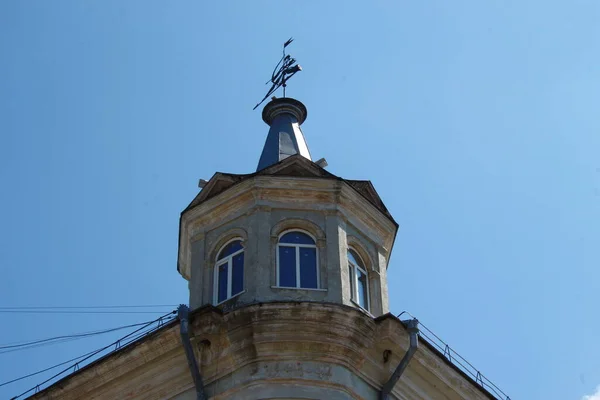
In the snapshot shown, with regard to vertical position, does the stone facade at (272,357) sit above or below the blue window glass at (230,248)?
below

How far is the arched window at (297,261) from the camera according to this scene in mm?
27453

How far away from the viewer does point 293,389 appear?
993 inches

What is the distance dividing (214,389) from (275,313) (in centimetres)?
200

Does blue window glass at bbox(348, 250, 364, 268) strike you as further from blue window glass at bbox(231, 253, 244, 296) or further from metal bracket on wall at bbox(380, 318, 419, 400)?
metal bracket on wall at bbox(380, 318, 419, 400)

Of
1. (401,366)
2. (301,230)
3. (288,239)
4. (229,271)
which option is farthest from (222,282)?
(401,366)

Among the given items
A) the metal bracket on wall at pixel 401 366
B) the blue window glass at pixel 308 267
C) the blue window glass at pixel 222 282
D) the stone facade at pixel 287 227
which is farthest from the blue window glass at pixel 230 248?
the metal bracket on wall at pixel 401 366

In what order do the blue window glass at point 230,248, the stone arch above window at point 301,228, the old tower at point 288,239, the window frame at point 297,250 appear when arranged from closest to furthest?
the window frame at point 297,250 → the old tower at point 288,239 → the stone arch above window at point 301,228 → the blue window glass at point 230,248

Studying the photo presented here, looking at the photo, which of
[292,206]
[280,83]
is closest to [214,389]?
[292,206]

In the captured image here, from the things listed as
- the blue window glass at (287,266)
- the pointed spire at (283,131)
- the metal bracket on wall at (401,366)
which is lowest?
the metal bracket on wall at (401,366)

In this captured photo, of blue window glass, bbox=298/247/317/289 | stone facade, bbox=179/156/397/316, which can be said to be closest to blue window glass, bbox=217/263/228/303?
stone facade, bbox=179/156/397/316

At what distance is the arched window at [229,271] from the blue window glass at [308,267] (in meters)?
1.34

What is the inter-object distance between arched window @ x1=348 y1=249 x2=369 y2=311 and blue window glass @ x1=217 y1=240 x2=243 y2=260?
254 centimetres

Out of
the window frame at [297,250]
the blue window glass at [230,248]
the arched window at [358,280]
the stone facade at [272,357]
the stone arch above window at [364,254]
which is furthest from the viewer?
the stone arch above window at [364,254]

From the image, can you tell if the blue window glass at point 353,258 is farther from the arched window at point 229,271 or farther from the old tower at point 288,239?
the arched window at point 229,271
